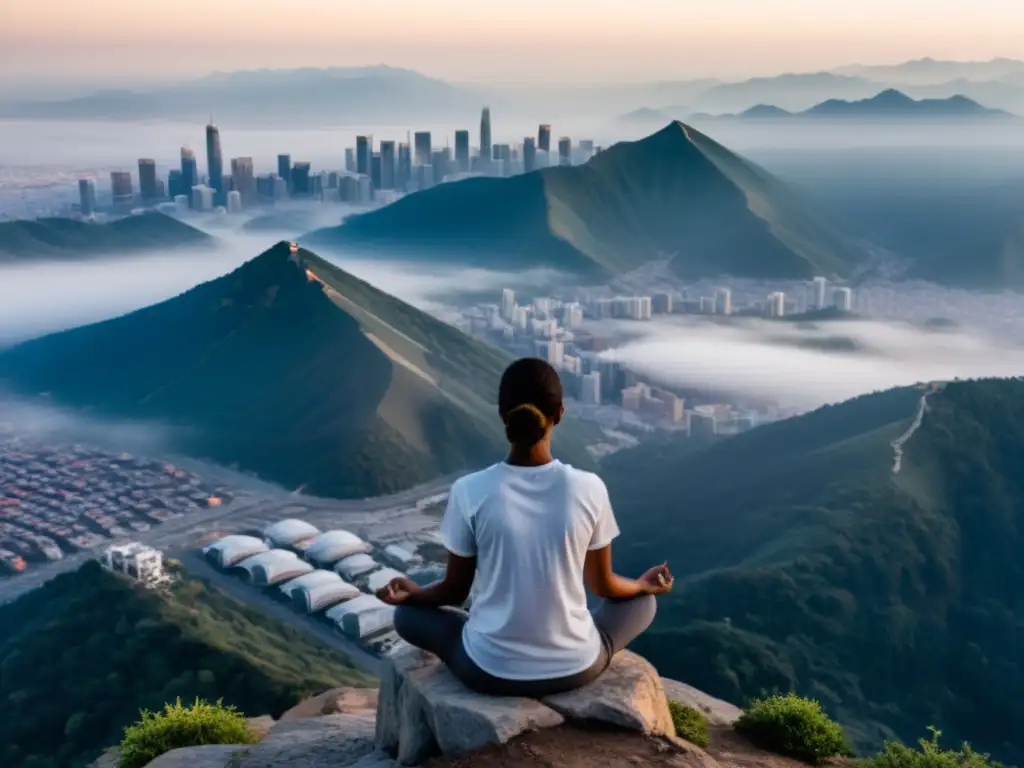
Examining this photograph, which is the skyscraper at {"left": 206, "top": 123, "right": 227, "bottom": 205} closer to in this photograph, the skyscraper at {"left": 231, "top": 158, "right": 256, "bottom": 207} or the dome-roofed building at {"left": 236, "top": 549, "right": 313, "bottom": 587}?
the skyscraper at {"left": 231, "top": 158, "right": 256, "bottom": 207}

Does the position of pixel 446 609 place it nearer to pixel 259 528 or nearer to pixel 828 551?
pixel 828 551

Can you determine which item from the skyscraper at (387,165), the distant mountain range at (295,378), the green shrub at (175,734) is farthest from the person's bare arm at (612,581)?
the skyscraper at (387,165)

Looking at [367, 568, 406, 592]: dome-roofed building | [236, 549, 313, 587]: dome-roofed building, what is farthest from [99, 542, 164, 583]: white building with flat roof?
[367, 568, 406, 592]: dome-roofed building

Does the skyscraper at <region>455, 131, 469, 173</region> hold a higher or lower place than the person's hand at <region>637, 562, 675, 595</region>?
higher

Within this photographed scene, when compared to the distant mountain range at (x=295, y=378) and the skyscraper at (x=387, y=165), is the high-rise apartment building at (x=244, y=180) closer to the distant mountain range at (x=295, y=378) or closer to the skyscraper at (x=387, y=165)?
the skyscraper at (x=387, y=165)

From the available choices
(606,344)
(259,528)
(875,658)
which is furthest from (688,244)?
(875,658)

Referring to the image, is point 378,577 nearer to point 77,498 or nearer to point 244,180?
point 77,498
